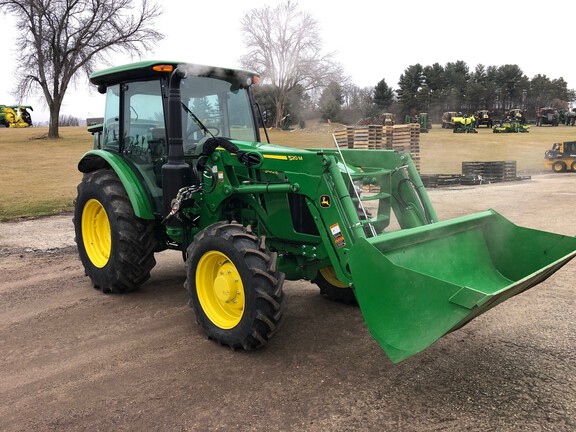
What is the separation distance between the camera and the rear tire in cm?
521

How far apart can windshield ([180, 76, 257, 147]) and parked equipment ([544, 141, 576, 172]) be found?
21500 mm

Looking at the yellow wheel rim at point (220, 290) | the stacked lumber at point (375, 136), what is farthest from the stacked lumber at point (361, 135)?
the yellow wheel rim at point (220, 290)

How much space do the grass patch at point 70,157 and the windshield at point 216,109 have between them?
2.70 ft

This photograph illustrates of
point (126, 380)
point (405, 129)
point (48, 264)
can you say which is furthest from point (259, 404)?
point (405, 129)

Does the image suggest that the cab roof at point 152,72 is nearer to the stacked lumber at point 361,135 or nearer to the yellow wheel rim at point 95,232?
the yellow wheel rim at point 95,232

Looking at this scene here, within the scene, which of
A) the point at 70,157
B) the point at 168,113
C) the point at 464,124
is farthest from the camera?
the point at 464,124

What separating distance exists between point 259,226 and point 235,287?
77cm

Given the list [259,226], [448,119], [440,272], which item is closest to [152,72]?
[259,226]

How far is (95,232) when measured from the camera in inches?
234

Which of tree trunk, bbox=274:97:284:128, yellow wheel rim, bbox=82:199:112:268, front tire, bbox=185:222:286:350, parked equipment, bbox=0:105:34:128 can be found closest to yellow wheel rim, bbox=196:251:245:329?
front tire, bbox=185:222:286:350

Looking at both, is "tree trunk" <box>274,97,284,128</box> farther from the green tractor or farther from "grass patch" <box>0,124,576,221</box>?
the green tractor

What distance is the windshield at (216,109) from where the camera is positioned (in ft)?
16.2

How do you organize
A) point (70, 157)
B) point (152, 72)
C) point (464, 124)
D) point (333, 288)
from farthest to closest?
point (464, 124) → point (70, 157) → point (333, 288) → point (152, 72)

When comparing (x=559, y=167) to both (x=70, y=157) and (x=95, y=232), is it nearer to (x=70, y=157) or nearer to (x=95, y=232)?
(x=95, y=232)
